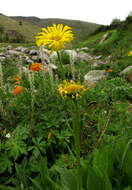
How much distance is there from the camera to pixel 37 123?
2455 millimetres

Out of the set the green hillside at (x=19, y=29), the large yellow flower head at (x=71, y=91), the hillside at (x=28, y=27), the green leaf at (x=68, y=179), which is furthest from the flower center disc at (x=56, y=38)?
the green hillside at (x=19, y=29)

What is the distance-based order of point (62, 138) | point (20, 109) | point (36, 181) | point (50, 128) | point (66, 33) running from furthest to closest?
point (20, 109) → point (50, 128) → point (62, 138) → point (36, 181) → point (66, 33)

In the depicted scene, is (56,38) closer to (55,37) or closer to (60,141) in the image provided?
(55,37)

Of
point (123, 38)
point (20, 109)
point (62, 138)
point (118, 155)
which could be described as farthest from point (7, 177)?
point (123, 38)

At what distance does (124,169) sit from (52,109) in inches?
49.4

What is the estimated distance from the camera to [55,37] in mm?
1444

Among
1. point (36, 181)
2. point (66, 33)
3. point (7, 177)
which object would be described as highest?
point (66, 33)

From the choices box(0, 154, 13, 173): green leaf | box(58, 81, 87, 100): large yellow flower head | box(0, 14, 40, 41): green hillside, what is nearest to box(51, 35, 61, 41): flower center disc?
box(58, 81, 87, 100): large yellow flower head

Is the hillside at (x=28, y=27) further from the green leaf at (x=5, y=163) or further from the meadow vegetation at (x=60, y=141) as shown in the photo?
the green leaf at (x=5, y=163)

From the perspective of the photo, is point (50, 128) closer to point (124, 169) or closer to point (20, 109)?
point (20, 109)

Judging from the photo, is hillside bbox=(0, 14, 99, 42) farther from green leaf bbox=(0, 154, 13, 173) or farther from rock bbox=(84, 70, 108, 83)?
green leaf bbox=(0, 154, 13, 173)

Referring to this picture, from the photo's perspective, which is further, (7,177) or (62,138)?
(62,138)

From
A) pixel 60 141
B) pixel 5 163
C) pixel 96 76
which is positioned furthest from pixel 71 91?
pixel 96 76

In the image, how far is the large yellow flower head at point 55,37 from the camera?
54.3 inches
